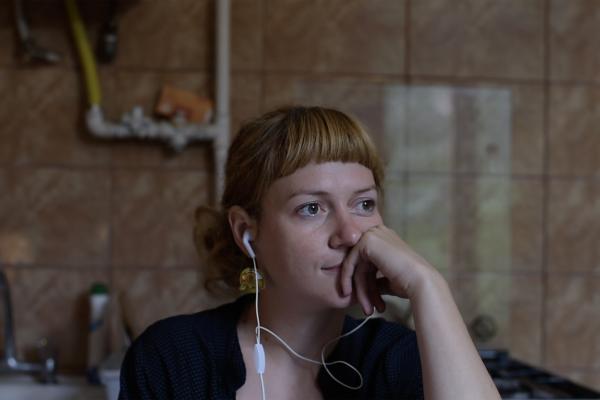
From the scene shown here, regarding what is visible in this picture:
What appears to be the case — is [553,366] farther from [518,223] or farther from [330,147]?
[330,147]

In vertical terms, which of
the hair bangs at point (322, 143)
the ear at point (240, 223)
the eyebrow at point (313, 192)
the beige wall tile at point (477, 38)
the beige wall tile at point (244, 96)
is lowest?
the ear at point (240, 223)

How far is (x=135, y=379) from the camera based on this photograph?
1.07 m

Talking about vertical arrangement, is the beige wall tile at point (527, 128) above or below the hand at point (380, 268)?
above

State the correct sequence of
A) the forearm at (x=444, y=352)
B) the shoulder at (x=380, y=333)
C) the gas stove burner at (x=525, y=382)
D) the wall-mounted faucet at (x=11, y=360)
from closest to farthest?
the forearm at (x=444, y=352) → the shoulder at (x=380, y=333) → the gas stove burner at (x=525, y=382) → the wall-mounted faucet at (x=11, y=360)

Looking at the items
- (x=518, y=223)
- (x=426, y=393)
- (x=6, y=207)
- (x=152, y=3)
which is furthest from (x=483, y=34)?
(x=6, y=207)

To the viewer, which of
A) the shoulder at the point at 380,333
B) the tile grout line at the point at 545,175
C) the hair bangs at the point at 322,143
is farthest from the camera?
the tile grout line at the point at 545,175

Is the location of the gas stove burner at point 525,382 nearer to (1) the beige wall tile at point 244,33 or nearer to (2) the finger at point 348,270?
(2) the finger at point 348,270

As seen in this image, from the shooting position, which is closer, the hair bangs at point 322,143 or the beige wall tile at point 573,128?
the hair bangs at point 322,143

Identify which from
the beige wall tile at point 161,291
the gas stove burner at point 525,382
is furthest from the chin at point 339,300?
the beige wall tile at point 161,291

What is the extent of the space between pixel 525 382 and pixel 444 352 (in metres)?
0.70

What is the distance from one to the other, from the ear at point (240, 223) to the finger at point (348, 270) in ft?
0.58

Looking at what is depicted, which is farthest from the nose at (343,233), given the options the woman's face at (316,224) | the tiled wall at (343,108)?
the tiled wall at (343,108)

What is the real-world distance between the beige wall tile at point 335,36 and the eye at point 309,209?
0.92 m

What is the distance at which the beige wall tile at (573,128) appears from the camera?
1.90 meters
